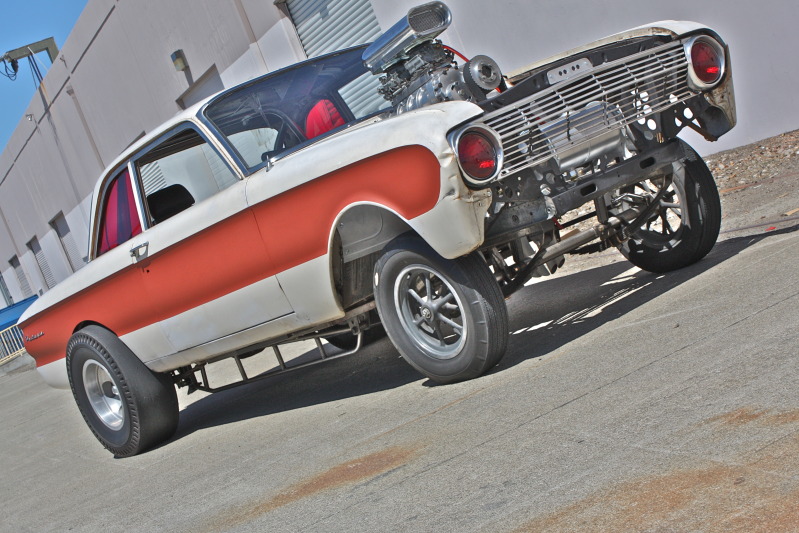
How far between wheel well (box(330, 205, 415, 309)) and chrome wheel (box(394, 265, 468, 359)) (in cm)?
24

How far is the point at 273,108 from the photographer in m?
5.35

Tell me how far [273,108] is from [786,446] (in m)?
3.70

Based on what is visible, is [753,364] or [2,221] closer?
[753,364]

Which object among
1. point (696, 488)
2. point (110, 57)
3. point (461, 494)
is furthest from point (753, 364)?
point (110, 57)

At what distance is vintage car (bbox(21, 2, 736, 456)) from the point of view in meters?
4.10

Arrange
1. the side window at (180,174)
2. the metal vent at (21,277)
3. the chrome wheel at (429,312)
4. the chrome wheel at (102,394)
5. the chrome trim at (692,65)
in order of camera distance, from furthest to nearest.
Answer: the metal vent at (21,277)
the chrome wheel at (102,394)
the side window at (180,174)
the chrome trim at (692,65)
the chrome wheel at (429,312)

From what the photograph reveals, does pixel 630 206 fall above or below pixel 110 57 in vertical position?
below

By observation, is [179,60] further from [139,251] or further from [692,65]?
[692,65]

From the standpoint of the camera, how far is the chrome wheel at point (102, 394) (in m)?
5.94

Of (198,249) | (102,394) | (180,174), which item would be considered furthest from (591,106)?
(102,394)

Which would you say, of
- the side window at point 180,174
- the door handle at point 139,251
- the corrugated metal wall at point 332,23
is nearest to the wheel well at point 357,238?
the side window at point 180,174

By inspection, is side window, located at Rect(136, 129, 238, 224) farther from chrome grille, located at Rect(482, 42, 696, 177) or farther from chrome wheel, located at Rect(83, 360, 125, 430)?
chrome grille, located at Rect(482, 42, 696, 177)

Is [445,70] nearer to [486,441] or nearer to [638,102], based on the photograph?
[638,102]

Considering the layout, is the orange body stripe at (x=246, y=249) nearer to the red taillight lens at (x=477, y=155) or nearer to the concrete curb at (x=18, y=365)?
the red taillight lens at (x=477, y=155)
